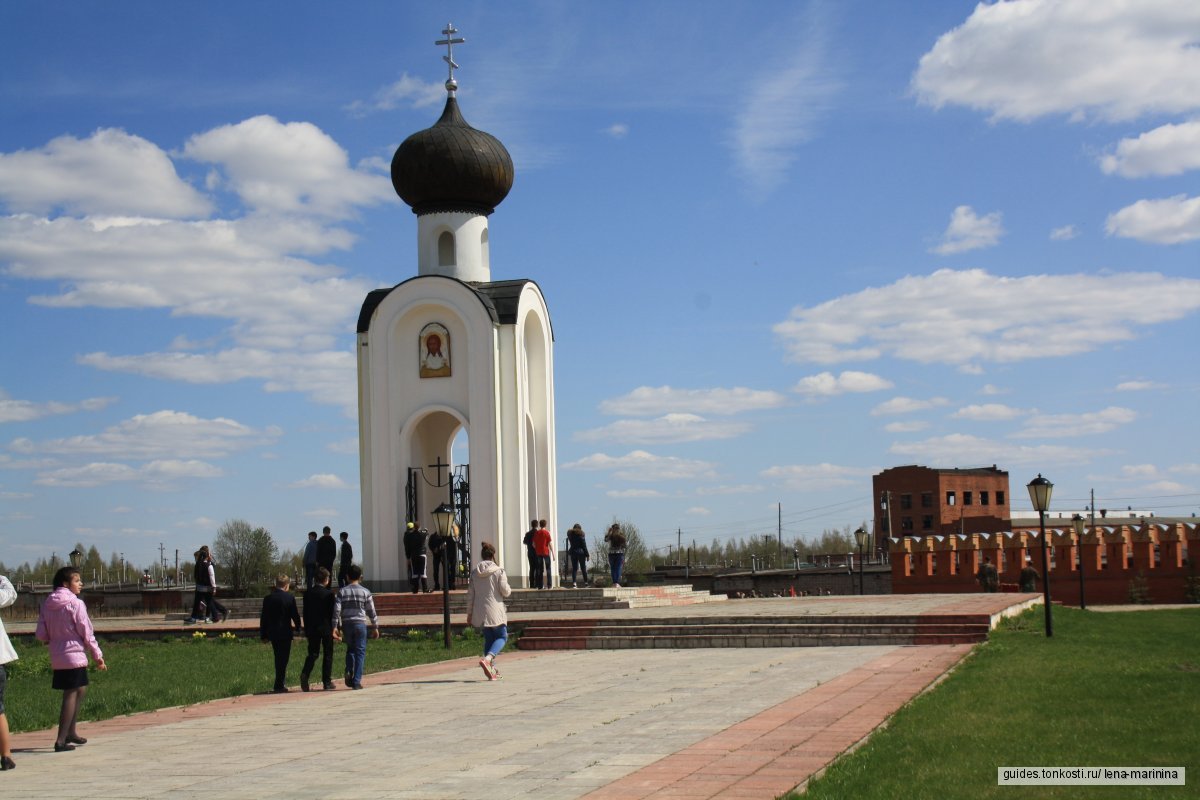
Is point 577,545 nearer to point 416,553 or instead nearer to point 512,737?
point 416,553

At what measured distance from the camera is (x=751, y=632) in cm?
1909

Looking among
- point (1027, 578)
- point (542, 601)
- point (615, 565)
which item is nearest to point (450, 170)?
point (615, 565)

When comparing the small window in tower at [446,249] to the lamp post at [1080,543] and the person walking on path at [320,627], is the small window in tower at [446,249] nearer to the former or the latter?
the person walking on path at [320,627]

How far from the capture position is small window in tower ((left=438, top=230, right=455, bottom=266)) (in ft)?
97.6

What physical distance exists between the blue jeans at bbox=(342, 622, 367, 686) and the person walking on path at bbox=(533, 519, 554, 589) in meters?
12.3

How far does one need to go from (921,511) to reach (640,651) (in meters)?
79.2

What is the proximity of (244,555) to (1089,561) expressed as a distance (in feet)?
152

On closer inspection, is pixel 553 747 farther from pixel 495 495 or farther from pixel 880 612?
pixel 495 495

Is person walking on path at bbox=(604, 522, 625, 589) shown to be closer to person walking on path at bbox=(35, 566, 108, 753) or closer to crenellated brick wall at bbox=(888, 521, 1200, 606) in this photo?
crenellated brick wall at bbox=(888, 521, 1200, 606)

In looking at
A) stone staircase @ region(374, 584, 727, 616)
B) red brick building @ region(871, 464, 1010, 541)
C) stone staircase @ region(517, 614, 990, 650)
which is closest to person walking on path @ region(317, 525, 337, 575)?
stone staircase @ region(374, 584, 727, 616)

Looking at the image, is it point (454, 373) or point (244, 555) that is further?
point (244, 555)

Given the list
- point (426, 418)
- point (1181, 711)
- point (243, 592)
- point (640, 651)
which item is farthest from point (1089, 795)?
point (243, 592)

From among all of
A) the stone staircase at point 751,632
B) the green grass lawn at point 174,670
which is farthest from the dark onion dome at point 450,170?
the stone staircase at point 751,632

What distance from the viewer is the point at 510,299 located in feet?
93.1
